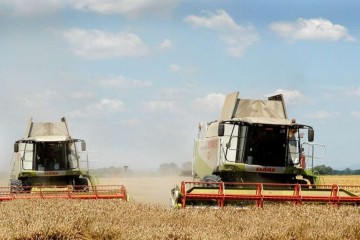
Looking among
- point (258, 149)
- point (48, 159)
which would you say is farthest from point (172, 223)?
point (48, 159)

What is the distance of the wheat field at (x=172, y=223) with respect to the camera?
26.4 feet

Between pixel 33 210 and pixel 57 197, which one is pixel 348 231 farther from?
pixel 57 197

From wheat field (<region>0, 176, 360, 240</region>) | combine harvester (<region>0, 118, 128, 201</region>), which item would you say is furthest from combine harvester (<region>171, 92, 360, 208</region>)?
combine harvester (<region>0, 118, 128, 201</region>)

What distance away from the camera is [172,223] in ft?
30.0

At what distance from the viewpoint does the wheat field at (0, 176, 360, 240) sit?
26.4ft

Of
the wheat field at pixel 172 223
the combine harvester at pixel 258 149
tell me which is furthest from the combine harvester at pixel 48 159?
the wheat field at pixel 172 223

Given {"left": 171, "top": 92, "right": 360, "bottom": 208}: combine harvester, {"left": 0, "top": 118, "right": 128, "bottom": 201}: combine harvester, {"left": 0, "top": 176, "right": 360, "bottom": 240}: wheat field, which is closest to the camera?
{"left": 0, "top": 176, "right": 360, "bottom": 240}: wheat field

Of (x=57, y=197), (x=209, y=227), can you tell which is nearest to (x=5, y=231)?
(x=209, y=227)

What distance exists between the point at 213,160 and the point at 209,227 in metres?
7.53

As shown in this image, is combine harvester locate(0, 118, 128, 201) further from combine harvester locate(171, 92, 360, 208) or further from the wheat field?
the wheat field

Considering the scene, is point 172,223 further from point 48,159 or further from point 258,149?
point 48,159

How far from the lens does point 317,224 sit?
9.07 metres

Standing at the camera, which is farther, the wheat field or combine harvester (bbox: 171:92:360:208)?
combine harvester (bbox: 171:92:360:208)

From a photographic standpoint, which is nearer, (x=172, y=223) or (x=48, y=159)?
(x=172, y=223)
